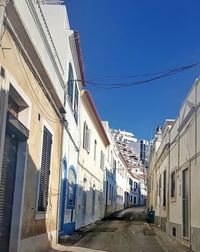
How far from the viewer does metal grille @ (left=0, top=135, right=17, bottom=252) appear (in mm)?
8672

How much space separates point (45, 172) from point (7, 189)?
3386mm

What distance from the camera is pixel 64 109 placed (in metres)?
14.6

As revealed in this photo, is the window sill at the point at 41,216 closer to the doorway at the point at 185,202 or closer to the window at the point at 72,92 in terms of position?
the window at the point at 72,92

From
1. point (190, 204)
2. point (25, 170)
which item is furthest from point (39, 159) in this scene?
point (190, 204)

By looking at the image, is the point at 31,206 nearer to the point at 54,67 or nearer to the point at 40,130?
the point at 40,130

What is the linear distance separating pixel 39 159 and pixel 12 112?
7.80 feet

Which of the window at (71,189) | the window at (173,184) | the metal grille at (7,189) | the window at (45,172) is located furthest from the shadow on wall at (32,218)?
the window at (173,184)

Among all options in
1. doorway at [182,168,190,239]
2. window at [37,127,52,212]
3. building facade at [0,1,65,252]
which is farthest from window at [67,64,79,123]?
doorway at [182,168,190,239]

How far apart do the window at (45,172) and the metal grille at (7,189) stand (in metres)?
2.32

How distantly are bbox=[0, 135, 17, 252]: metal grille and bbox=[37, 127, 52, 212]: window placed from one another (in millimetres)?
2317

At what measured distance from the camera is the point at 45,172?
40.3 ft

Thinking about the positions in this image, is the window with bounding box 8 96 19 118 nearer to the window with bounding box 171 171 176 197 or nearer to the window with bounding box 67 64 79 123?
the window with bounding box 67 64 79 123

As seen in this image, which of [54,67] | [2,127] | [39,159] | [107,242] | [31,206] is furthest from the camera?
[107,242]

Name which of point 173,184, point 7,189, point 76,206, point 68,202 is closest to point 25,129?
point 7,189
